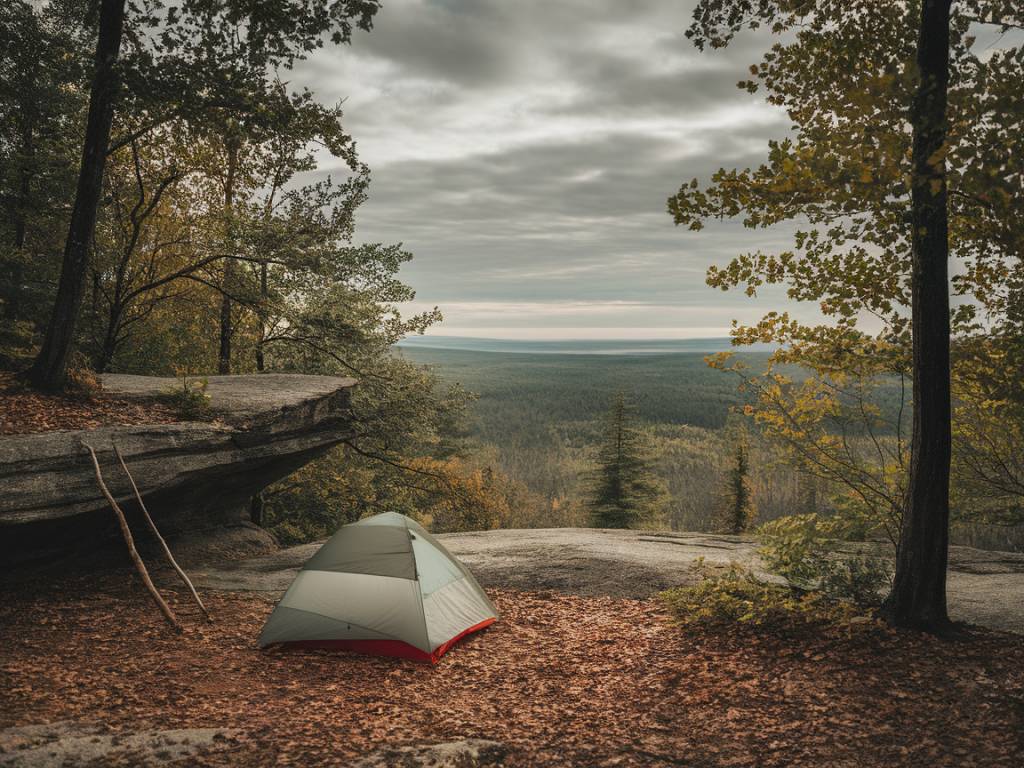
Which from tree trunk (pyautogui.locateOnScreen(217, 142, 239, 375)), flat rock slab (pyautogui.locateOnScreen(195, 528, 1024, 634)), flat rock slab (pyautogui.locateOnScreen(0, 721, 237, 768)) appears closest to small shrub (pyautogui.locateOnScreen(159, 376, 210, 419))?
flat rock slab (pyautogui.locateOnScreen(195, 528, 1024, 634))

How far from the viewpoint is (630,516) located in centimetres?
3481

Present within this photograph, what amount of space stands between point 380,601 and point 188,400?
5.93 m

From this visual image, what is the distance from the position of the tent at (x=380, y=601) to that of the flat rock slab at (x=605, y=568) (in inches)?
104

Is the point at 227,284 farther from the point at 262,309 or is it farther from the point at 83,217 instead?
the point at 83,217

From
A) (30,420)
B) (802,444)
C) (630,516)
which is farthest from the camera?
(630,516)

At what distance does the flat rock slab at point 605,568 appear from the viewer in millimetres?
10281

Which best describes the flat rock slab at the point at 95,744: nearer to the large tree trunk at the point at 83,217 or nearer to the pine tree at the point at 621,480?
the large tree trunk at the point at 83,217

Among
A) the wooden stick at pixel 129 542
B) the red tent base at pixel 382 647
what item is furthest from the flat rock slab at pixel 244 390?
the red tent base at pixel 382 647

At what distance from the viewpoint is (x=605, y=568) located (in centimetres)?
1245

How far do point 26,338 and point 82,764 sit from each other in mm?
13553

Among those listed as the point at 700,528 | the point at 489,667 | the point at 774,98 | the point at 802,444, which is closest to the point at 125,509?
the point at 489,667

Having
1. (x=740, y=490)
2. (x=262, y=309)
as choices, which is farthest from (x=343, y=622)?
(x=740, y=490)

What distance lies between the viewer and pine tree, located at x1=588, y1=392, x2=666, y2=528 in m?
34.9

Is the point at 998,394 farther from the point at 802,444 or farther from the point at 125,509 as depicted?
the point at 125,509
